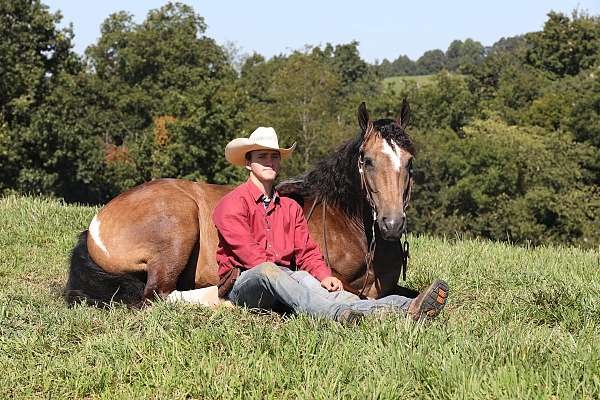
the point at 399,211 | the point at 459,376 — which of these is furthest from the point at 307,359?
the point at 399,211

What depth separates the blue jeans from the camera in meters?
5.59

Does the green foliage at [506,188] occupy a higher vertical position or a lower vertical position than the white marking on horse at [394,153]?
lower

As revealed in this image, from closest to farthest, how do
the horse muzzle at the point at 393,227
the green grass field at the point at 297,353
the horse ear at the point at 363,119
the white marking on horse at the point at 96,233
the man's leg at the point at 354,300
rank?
the green grass field at the point at 297,353 < the man's leg at the point at 354,300 < the horse muzzle at the point at 393,227 < the horse ear at the point at 363,119 < the white marking on horse at the point at 96,233

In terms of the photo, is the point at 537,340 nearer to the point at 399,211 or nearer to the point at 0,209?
the point at 399,211

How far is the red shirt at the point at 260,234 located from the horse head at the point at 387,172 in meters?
0.70

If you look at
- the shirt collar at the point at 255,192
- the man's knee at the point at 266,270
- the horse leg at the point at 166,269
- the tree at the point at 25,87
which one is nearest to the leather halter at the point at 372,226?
the shirt collar at the point at 255,192

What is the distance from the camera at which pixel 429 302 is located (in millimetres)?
5383

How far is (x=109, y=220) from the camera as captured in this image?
23.6ft

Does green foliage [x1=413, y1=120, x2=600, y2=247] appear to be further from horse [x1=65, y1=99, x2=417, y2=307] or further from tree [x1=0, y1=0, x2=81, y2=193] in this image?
horse [x1=65, y1=99, x2=417, y2=307]

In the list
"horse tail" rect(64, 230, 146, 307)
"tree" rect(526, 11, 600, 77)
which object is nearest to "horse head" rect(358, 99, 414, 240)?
"horse tail" rect(64, 230, 146, 307)

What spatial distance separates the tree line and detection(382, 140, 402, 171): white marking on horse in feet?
93.6

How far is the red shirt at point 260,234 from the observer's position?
20.5ft

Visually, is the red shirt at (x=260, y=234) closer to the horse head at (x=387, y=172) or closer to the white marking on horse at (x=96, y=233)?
the horse head at (x=387, y=172)

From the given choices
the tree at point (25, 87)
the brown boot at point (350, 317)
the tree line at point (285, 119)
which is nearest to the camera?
the brown boot at point (350, 317)
